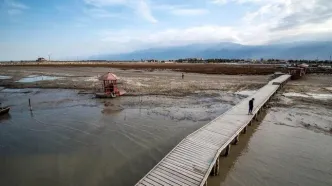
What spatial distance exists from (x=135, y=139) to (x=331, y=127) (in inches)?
598

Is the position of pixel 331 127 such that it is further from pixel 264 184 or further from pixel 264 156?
pixel 264 184

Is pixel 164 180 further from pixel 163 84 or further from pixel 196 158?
pixel 163 84

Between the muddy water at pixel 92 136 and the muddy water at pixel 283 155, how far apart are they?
4114mm

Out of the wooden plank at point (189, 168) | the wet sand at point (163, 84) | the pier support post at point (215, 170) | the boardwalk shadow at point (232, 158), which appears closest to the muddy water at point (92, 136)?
the wooden plank at point (189, 168)

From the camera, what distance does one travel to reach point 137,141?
622 inches

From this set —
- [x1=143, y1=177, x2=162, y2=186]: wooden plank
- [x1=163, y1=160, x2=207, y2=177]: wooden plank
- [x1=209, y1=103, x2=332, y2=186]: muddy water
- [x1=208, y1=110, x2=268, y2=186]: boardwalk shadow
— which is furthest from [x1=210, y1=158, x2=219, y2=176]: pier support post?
[x1=143, y1=177, x2=162, y2=186]: wooden plank

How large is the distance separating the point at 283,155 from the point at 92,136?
12.5m

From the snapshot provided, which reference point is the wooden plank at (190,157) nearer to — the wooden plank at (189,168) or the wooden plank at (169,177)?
the wooden plank at (189,168)

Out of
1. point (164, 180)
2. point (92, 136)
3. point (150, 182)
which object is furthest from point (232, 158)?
point (92, 136)

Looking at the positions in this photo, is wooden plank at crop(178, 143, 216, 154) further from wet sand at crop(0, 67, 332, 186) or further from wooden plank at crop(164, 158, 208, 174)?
wooden plank at crop(164, 158, 208, 174)

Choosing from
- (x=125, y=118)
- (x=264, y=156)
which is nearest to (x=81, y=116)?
(x=125, y=118)

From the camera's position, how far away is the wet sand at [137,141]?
1160 centimetres

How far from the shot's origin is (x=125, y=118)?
21188 mm

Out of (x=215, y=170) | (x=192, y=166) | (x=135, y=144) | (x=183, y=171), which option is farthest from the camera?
(x=135, y=144)
